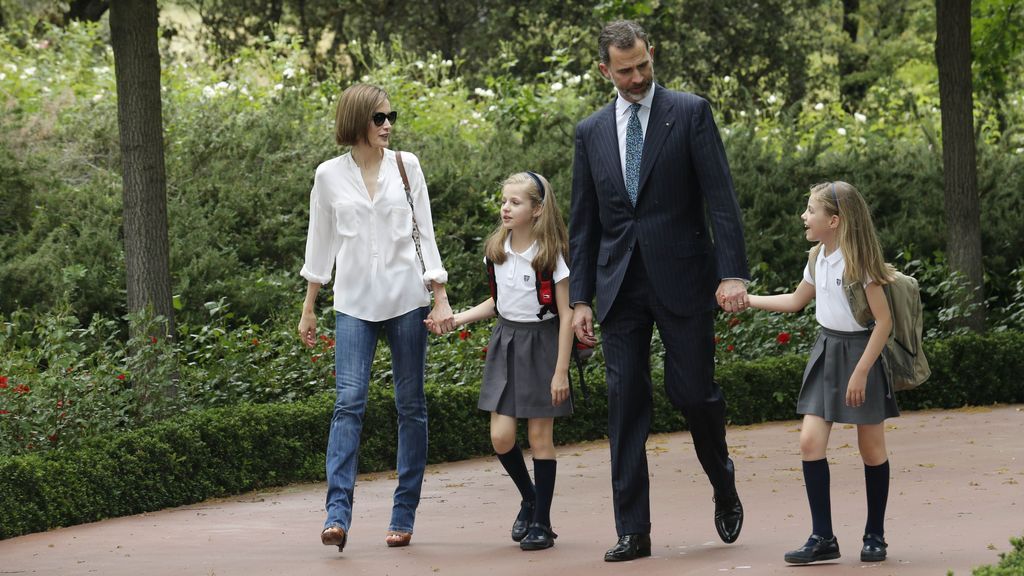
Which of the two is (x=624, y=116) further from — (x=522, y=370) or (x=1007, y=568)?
(x=1007, y=568)

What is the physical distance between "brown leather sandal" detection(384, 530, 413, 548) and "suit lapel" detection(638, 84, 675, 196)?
1750 millimetres

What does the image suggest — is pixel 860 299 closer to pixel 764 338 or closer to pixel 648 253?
pixel 648 253

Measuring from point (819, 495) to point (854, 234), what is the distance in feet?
3.22

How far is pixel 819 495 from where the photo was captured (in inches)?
189

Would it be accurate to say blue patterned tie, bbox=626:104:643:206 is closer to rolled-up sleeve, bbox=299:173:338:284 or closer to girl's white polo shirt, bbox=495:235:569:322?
girl's white polo shirt, bbox=495:235:569:322

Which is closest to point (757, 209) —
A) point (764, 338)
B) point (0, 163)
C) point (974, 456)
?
point (764, 338)

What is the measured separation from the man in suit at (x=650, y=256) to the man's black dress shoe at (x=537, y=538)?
0.44 m

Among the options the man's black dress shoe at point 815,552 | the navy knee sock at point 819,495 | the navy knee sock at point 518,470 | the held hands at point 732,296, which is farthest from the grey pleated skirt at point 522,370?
the man's black dress shoe at point 815,552

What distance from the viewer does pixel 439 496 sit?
24.0 ft

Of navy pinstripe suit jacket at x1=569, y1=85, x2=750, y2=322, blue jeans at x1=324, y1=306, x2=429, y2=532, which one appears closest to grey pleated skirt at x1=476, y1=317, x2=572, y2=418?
blue jeans at x1=324, y1=306, x2=429, y2=532

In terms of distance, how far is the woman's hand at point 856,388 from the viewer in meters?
4.81

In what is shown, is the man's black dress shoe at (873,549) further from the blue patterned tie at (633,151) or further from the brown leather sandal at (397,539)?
the brown leather sandal at (397,539)

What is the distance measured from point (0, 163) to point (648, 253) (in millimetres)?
9082

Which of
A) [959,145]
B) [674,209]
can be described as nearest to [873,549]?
[674,209]
